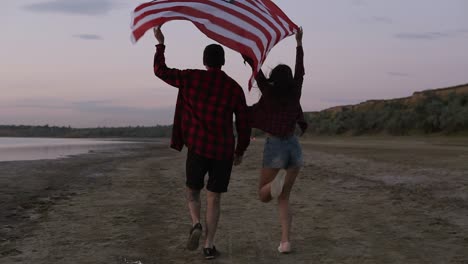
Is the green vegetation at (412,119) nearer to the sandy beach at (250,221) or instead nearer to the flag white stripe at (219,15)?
the sandy beach at (250,221)

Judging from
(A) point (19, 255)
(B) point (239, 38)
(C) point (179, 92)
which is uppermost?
(B) point (239, 38)

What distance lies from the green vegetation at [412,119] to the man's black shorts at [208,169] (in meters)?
27.0

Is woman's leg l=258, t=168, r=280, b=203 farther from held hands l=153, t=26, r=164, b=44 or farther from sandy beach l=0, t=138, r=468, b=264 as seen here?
held hands l=153, t=26, r=164, b=44

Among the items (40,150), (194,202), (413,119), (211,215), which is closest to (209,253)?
(211,215)

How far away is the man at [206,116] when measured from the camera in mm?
4438

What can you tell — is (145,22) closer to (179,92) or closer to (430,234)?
(179,92)

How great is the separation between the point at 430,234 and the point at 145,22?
146 inches

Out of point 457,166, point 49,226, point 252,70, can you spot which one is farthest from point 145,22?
point 457,166

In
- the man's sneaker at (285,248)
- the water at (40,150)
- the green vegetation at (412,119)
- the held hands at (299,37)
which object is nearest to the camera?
the man's sneaker at (285,248)

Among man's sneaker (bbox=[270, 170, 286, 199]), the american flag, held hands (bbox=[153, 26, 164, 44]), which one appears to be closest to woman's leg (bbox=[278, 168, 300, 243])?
man's sneaker (bbox=[270, 170, 286, 199])

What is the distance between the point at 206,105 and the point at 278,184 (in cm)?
98

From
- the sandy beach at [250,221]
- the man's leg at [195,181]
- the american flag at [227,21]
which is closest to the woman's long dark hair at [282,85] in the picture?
the american flag at [227,21]

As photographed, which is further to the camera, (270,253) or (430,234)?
(430,234)

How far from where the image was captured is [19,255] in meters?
4.75
